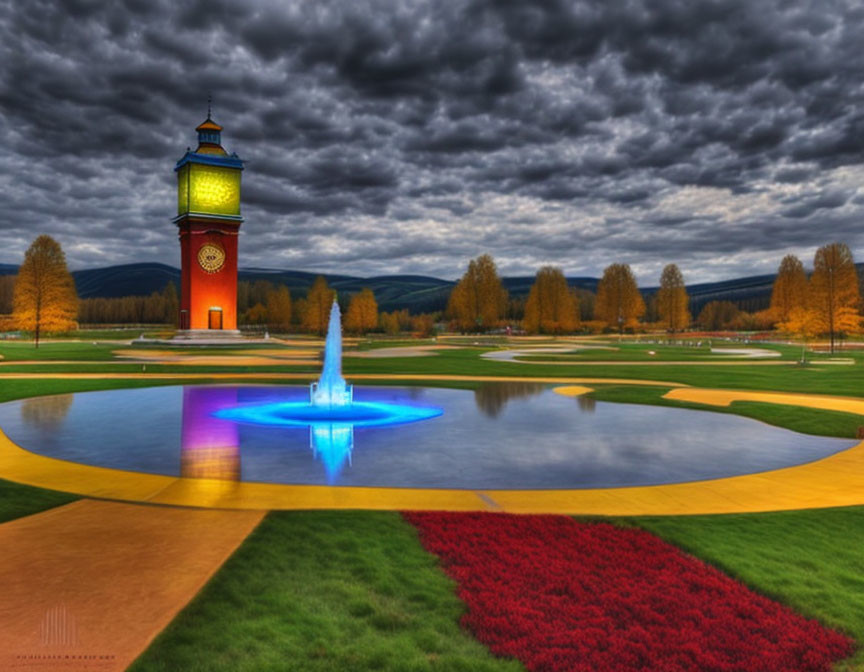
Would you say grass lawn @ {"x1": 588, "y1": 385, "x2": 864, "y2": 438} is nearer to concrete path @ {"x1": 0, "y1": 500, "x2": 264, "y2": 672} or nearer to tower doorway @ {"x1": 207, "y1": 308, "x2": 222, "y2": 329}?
concrete path @ {"x1": 0, "y1": 500, "x2": 264, "y2": 672}

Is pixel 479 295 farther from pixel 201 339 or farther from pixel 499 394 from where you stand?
pixel 499 394

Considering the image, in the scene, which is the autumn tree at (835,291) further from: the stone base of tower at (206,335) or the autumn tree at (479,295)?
the stone base of tower at (206,335)

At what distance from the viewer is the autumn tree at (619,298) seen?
11462cm

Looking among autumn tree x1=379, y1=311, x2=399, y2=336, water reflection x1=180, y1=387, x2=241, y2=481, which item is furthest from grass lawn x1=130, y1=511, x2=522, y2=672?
autumn tree x1=379, y1=311, x2=399, y2=336

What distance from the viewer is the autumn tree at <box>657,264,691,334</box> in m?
110

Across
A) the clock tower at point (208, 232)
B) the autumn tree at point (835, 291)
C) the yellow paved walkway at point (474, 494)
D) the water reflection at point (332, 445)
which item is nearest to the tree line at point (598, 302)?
the autumn tree at point (835, 291)

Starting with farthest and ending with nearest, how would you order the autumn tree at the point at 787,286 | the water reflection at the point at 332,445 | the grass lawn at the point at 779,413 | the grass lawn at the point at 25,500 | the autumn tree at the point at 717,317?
the autumn tree at the point at 717,317 < the autumn tree at the point at 787,286 < the grass lawn at the point at 779,413 < the water reflection at the point at 332,445 < the grass lawn at the point at 25,500

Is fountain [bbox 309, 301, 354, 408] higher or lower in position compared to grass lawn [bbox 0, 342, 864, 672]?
higher

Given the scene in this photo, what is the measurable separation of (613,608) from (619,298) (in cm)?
11553

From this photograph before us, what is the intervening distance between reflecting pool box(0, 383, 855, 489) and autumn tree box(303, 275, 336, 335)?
8894cm

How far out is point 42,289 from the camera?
5672 centimetres

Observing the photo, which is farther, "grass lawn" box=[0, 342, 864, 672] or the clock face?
the clock face

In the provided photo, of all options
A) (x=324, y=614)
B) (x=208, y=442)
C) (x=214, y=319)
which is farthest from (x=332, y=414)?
(x=214, y=319)

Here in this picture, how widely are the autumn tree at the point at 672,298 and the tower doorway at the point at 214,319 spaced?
262 feet
